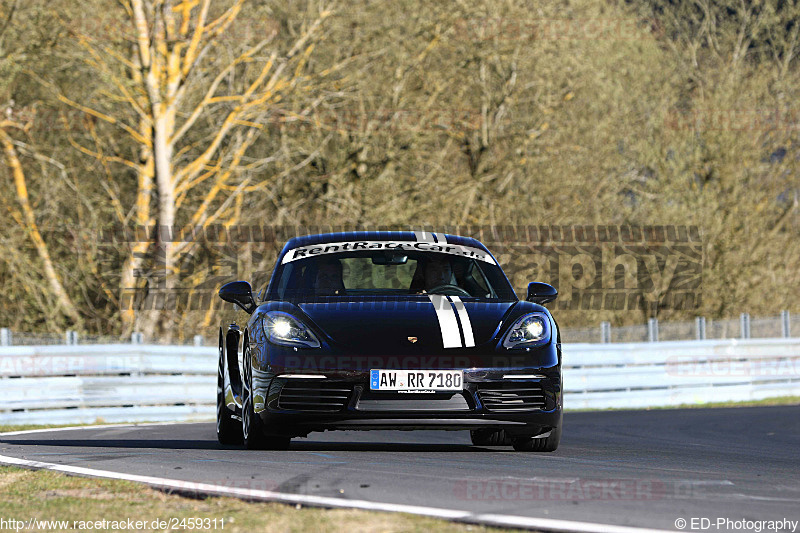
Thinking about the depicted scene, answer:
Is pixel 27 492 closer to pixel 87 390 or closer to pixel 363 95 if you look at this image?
pixel 87 390

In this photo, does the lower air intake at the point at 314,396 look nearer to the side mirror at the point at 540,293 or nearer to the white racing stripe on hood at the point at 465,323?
the white racing stripe on hood at the point at 465,323

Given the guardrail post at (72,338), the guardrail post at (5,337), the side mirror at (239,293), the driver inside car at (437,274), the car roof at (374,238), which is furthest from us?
the guardrail post at (72,338)

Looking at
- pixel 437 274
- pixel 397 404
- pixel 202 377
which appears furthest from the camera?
pixel 202 377

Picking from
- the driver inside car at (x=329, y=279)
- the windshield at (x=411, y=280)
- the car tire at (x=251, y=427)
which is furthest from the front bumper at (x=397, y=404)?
the driver inside car at (x=329, y=279)

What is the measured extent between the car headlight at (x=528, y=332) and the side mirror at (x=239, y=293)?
1.94m

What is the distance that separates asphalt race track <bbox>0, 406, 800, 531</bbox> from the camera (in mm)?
5656

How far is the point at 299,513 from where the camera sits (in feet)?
17.7

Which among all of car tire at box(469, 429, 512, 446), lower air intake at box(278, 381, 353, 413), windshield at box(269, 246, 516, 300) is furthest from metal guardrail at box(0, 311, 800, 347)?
lower air intake at box(278, 381, 353, 413)

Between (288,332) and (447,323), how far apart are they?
101 centimetres

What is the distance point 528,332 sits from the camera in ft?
26.5

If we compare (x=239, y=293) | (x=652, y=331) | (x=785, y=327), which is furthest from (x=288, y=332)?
(x=785, y=327)

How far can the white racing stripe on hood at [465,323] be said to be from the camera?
784cm

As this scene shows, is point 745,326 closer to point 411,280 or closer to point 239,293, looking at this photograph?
point 411,280

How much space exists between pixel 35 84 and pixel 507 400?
1765 centimetres
